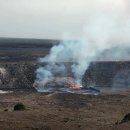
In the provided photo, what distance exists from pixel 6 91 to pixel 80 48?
27.4 metres

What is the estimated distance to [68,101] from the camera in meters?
69.4

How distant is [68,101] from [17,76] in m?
27.7

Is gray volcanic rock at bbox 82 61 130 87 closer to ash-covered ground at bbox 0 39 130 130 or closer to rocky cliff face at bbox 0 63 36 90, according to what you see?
ash-covered ground at bbox 0 39 130 130

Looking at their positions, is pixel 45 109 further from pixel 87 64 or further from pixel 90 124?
pixel 87 64

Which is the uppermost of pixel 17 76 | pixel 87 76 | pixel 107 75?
pixel 17 76

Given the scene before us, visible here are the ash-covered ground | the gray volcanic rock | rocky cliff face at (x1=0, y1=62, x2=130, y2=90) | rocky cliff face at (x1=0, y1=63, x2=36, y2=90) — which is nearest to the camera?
the ash-covered ground

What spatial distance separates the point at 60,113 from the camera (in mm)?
55781

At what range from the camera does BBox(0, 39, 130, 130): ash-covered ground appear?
148 feet

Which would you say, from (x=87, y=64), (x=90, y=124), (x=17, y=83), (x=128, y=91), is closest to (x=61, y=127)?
(x=90, y=124)

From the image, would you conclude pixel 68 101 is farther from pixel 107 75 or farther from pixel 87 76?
pixel 107 75

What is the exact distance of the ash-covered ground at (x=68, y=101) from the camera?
45.1 metres

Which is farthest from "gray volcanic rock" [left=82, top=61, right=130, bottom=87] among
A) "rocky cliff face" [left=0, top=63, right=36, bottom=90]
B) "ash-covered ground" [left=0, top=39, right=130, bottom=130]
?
"rocky cliff face" [left=0, top=63, right=36, bottom=90]

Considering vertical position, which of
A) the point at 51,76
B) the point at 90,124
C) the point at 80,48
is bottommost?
the point at 90,124

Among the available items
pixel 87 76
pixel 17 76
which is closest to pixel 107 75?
pixel 87 76
